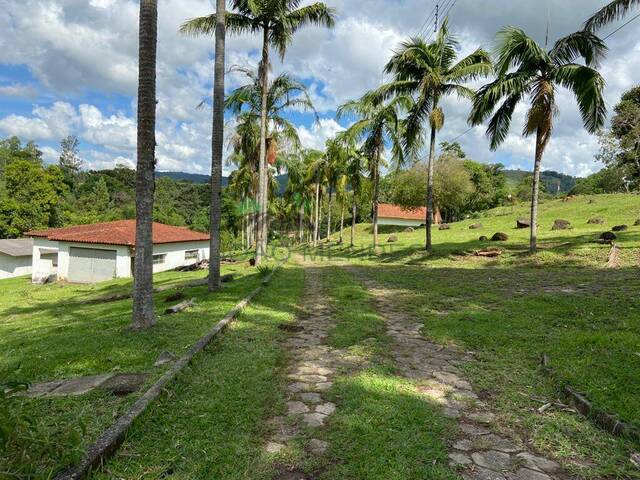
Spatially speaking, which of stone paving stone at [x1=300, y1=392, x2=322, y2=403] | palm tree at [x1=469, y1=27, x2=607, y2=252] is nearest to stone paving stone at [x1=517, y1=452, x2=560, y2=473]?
stone paving stone at [x1=300, y1=392, x2=322, y2=403]

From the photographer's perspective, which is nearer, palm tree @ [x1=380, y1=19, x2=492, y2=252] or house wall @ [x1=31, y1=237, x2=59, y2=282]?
palm tree @ [x1=380, y1=19, x2=492, y2=252]

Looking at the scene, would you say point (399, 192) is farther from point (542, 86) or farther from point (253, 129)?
point (542, 86)

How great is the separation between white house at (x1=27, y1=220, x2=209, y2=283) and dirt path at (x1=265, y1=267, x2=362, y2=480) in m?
19.8

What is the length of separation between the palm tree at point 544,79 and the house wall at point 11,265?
115 feet

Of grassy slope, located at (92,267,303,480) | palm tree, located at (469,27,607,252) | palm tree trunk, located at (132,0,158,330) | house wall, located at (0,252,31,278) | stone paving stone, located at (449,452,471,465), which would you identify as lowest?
house wall, located at (0,252,31,278)

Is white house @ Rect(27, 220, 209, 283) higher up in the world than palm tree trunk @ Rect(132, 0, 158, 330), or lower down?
lower down

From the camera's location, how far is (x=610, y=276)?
10.1 metres

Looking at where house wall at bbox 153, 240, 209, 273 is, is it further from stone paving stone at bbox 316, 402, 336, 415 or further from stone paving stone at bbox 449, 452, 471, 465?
stone paving stone at bbox 449, 452, 471, 465

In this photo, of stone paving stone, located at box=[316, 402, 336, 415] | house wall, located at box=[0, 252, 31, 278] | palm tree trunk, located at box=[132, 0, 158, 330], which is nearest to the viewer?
stone paving stone, located at box=[316, 402, 336, 415]

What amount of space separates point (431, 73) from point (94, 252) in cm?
2181

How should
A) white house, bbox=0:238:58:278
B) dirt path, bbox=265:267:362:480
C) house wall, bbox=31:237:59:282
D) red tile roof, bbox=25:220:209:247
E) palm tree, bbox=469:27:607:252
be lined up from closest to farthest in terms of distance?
dirt path, bbox=265:267:362:480, palm tree, bbox=469:27:607:252, red tile roof, bbox=25:220:209:247, house wall, bbox=31:237:59:282, white house, bbox=0:238:58:278

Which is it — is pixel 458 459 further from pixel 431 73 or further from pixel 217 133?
pixel 431 73

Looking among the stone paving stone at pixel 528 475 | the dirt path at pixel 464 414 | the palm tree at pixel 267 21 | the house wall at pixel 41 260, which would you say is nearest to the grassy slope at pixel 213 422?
the dirt path at pixel 464 414

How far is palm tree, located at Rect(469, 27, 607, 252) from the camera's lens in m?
13.0
